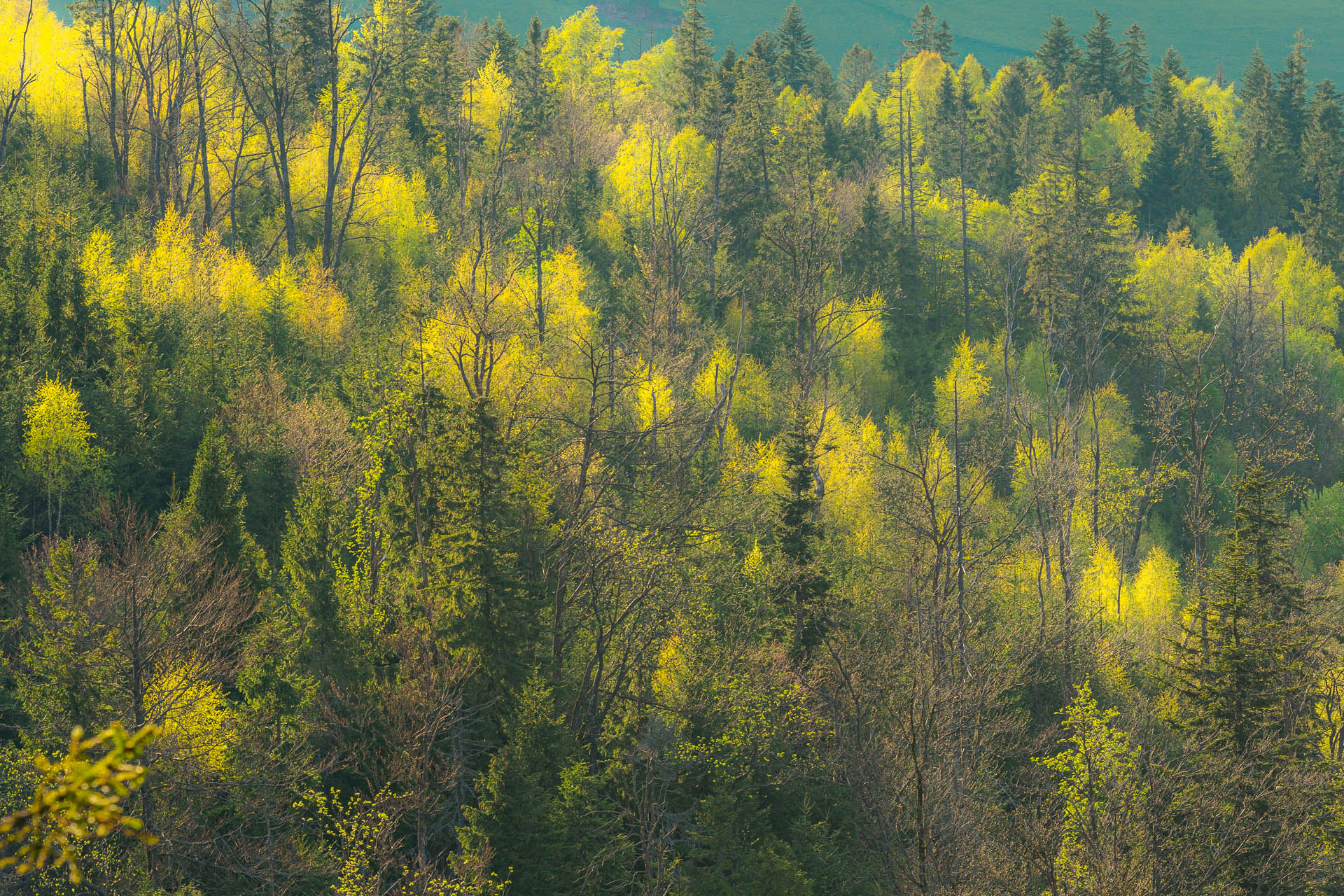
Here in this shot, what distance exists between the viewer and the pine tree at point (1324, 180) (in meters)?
75.5

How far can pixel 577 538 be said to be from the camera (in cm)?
2902

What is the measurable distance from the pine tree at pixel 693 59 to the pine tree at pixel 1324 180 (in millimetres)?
42902

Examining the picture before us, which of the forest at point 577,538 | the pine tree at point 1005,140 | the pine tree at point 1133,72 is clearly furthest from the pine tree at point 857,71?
the forest at point 577,538

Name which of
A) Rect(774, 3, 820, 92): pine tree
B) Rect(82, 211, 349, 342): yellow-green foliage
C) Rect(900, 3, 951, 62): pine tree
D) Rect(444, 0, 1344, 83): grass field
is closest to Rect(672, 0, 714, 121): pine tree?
Rect(774, 3, 820, 92): pine tree

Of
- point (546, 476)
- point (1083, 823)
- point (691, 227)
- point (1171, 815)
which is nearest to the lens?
point (1083, 823)

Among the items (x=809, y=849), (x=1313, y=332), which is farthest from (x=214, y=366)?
(x=1313, y=332)

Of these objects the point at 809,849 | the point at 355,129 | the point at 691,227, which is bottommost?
the point at 809,849

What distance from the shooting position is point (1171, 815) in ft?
80.9

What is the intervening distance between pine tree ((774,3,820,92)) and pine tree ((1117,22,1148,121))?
2627 centimetres

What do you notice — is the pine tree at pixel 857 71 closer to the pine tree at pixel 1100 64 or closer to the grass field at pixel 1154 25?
the pine tree at pixel 1100 64

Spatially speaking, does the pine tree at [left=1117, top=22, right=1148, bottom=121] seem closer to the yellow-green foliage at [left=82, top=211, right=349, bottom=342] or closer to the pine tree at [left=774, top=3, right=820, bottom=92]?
the pine tree at [left=774, top=3, right=820, bottom=92]

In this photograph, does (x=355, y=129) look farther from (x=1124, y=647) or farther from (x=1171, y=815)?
(x=1171, y=815)

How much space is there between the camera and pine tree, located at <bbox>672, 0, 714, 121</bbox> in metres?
70.8

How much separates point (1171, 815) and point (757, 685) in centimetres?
974
